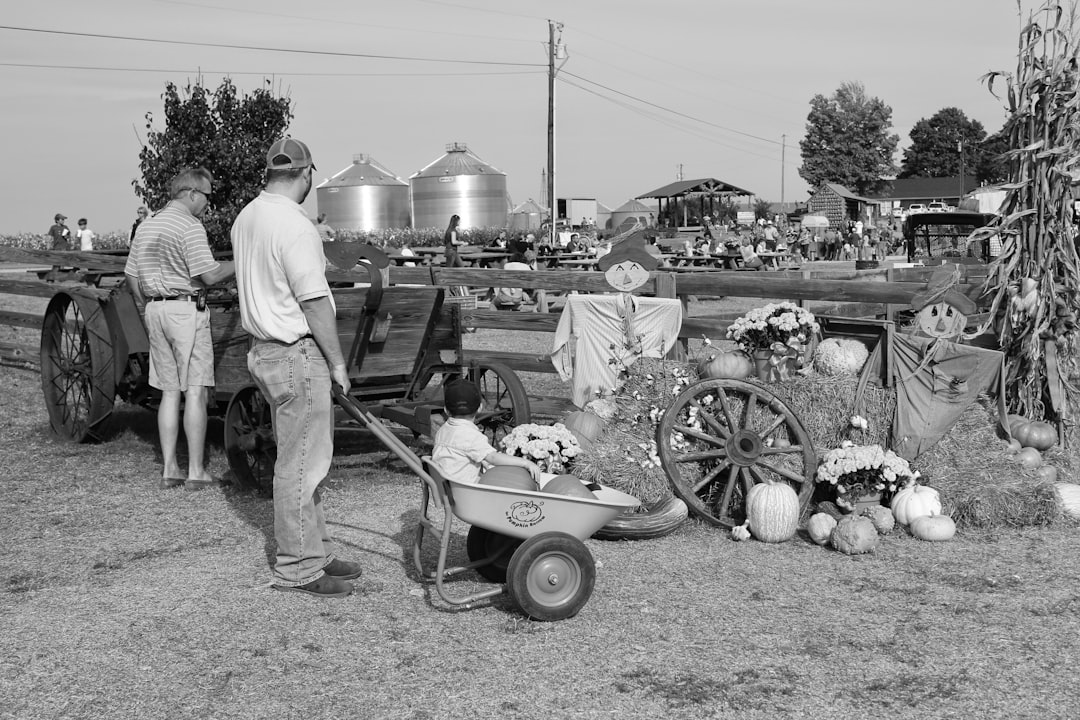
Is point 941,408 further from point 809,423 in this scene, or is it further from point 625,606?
point 625,606

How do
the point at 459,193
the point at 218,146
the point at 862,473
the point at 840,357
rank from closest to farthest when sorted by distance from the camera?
the point at 862,473, the point at 840,357, the point at 218,146, the point at 459,193

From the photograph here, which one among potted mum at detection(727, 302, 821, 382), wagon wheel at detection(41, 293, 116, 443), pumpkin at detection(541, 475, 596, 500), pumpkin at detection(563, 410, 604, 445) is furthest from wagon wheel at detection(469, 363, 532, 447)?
wagon wheel at detection(41, 293, 116, 443)

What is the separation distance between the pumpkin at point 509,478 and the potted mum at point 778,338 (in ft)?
7.59

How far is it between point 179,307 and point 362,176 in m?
49.5

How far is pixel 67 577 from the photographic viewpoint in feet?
17.4

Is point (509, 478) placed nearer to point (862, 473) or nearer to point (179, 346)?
point (862, 473)

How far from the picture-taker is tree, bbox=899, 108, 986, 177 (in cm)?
11922

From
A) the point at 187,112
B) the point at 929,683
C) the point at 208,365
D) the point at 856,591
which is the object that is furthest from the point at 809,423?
the point at 187,112

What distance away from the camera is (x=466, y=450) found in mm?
4973

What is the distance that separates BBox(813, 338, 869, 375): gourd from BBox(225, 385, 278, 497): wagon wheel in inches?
132

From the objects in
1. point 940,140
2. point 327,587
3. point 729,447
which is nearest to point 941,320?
point 729,447

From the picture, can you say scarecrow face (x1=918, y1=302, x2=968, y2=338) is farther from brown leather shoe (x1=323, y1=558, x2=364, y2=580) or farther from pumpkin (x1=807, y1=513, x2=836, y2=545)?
brown leather shoe (x1=323, y1=558, x2=364, y2=580)

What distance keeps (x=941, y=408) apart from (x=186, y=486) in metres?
4.70

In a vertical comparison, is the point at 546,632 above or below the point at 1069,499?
below
